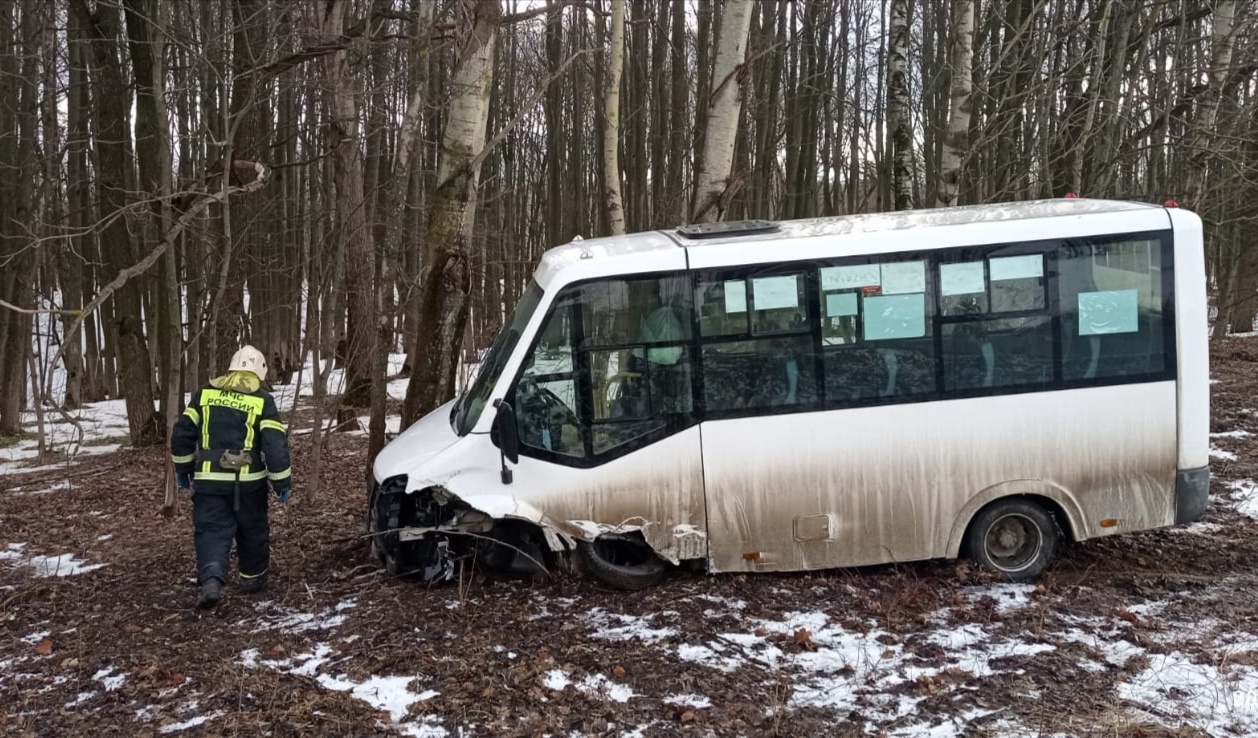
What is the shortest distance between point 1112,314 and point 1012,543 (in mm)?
1679

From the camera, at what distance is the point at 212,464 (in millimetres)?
6098

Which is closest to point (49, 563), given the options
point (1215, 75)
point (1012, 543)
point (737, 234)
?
point (737, 234)

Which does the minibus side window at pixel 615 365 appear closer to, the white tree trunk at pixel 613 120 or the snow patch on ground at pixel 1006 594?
the snow patch on ground at pixel 1006 594

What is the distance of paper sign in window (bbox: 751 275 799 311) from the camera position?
5.86m

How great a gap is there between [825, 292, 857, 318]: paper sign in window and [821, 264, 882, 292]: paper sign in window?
0.17 feet

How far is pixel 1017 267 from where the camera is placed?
5898mm

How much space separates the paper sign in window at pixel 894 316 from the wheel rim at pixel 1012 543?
4.80 ft

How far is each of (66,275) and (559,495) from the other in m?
16.5

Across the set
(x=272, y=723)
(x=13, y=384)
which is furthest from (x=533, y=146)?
(x=272, y=723)

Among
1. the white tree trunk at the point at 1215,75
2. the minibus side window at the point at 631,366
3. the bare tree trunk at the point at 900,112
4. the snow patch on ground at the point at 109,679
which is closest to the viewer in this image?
the snow patch on ground at the point at 109,679

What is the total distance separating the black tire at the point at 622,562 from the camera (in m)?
5.98

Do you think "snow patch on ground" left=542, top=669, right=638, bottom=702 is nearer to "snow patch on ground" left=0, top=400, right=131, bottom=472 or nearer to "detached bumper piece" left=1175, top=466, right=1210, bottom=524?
"detached bumper piece" left=1175, top=466, right=1210, bottom=524

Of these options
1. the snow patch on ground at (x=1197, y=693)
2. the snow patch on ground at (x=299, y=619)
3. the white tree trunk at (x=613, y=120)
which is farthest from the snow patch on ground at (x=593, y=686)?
the white tree trunk at (x=613, y=120)

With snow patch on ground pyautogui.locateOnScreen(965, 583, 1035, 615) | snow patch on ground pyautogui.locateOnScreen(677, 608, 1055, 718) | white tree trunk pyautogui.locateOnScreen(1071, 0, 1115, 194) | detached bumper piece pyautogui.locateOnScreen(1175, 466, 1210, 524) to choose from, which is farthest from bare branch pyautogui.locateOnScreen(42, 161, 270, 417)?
white tree trunk pyautogui.locateOnScreen(1071, 0, 1115, 194)
